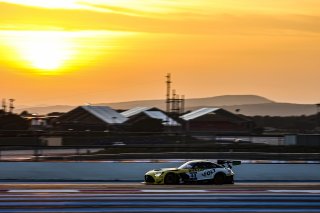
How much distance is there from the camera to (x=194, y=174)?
89.8 ft

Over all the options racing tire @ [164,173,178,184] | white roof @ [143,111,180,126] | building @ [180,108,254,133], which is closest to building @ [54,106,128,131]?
white roof @ [143,111,180,126]

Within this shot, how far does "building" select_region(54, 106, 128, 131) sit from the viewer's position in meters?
100

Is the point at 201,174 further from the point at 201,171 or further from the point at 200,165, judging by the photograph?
the point at 200,165

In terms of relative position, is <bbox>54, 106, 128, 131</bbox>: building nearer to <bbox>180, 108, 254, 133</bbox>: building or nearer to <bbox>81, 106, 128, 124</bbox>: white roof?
<bbox>81, 106, 128, 124</bbox>: white roof

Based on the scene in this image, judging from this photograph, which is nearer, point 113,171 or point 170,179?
point 170,179

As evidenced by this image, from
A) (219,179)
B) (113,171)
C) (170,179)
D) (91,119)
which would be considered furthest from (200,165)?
(91,119)

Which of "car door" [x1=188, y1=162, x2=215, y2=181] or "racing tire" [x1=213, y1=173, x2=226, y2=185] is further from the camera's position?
"racing tire" [x1=213, y1=173, x2=226, y2=185]

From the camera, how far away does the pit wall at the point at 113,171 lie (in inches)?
1231

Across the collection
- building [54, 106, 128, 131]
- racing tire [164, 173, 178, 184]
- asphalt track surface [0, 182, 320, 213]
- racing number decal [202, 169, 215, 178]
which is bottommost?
asphalt track surface [0, 182, 320, 213]

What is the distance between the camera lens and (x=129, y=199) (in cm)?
1898

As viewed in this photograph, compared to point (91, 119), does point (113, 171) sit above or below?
below

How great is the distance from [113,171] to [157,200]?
511 inches

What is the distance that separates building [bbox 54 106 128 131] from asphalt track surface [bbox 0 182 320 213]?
2929 inches

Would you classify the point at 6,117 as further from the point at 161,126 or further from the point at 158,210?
the point at 158,210
